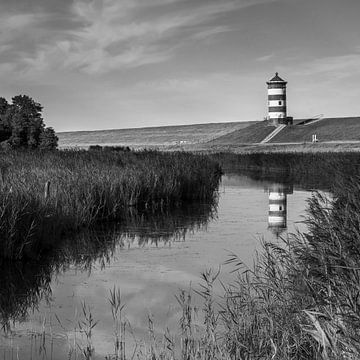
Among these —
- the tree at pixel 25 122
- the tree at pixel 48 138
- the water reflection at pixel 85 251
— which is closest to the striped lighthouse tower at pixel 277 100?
the tree at pixel 25 122

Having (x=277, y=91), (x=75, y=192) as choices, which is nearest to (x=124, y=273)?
(x=75, y=192)

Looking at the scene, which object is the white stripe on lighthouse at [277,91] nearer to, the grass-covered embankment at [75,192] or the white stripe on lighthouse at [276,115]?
the white stripe on lighthouse at [276,115]

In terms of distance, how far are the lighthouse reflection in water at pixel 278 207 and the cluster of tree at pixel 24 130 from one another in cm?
1452

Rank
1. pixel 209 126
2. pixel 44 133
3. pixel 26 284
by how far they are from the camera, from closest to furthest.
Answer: pixel 26 284 < pixel 44 133 < pixel 209 126

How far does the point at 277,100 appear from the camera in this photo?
71250 mm

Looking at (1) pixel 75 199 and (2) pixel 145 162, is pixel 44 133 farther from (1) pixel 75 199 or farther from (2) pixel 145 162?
(1) pixel 75 199

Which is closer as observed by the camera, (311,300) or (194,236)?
(311,300)

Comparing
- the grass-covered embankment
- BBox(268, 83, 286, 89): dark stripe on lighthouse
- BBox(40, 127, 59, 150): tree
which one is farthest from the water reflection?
BBox(268, 83, 286, 89): dark stripe on lighthouse

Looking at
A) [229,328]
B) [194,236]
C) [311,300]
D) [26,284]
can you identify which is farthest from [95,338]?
[194,236]

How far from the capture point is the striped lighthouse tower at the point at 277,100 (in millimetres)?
70750

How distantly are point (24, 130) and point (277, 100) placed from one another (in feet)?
134

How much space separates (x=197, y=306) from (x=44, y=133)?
1192 inches

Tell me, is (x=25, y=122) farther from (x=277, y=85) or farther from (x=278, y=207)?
(x=277, y=85)

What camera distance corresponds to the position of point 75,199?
43.3ft
